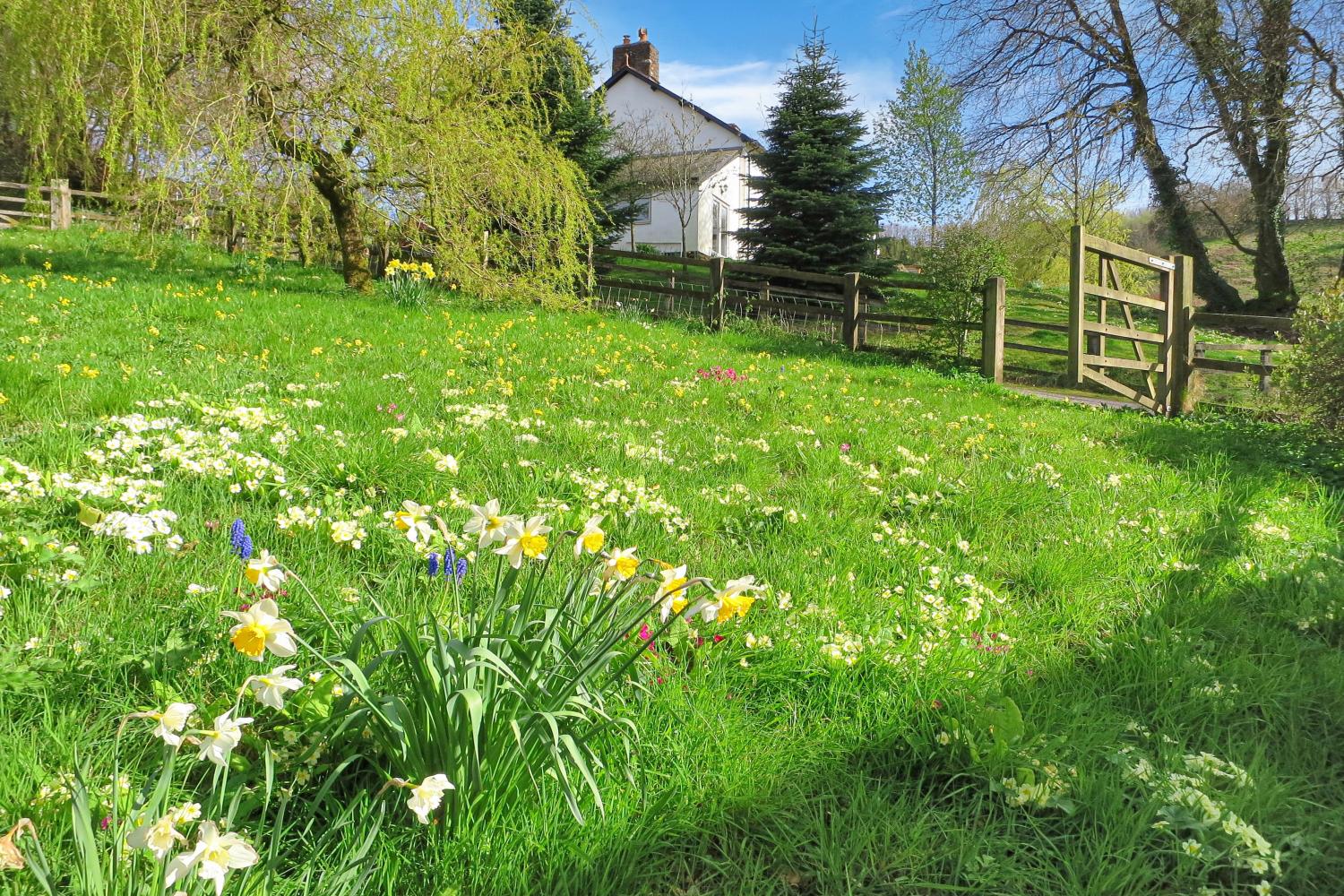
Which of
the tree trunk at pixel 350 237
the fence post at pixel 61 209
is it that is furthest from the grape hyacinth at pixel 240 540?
the fence post at pixel 61 209

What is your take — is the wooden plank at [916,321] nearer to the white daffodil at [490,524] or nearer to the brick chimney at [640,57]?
the white daffodil at [490,524]

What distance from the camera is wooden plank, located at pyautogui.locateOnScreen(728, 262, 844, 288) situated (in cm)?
1290

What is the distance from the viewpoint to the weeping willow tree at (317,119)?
8.14 meters

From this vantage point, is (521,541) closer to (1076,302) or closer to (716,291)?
(1076,302)

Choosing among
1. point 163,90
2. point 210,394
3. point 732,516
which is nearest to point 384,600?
point 732,516

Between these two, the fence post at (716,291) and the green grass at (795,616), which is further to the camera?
the fence post at (716,291)

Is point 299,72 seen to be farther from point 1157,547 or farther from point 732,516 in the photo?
point 1157,547

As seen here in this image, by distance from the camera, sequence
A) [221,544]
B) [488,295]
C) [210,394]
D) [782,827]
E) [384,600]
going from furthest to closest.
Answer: [488,295] → [210,394] → [221,544] → [384,600] → [782,827]

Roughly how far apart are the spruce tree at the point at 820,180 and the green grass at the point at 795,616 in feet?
37.5

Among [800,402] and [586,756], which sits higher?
[800,402]

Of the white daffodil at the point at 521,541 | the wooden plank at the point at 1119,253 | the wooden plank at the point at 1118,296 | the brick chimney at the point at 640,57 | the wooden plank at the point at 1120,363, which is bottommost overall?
the white daffodil at the point at 521,541

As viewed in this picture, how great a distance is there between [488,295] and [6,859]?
9.87 meters

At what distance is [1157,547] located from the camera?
3602 mm

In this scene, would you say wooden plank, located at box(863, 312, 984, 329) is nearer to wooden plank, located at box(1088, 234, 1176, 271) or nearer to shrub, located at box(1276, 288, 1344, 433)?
wooden plank, located at box(1088, 234, 1176, 271)
